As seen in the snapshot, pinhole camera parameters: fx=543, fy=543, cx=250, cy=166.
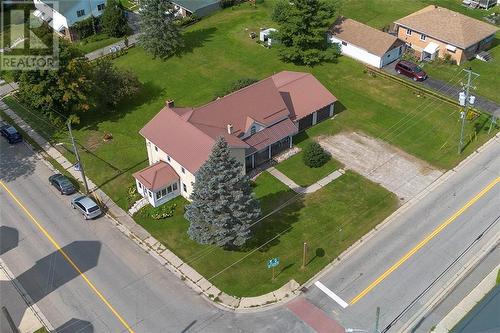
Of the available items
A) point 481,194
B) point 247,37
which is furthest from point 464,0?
point 481,194

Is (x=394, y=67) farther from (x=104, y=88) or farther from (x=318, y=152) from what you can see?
(x=104, y=88)

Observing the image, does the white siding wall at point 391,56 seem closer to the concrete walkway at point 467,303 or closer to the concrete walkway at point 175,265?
Answer: the concrete walkway at point 467,303

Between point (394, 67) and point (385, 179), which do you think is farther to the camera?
point (394, 67)

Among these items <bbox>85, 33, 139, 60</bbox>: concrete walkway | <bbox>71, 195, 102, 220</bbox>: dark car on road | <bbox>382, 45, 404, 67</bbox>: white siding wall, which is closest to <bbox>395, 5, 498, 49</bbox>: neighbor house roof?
<bbox>382, 45, 404, 67</bbox>: white siding wall

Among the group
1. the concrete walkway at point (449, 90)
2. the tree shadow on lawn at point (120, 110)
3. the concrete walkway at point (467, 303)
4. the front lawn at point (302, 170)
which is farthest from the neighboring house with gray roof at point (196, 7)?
the concrete walkway at point (467, 303)

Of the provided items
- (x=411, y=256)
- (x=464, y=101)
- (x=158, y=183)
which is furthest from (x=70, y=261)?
(x=464, y=101)

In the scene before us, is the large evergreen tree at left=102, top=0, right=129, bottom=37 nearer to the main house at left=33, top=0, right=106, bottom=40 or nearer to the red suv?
the main house at left=33, top=0, right=106, bottom=40

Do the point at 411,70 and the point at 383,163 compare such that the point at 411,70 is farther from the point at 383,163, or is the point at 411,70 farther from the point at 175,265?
the point at 175,265
